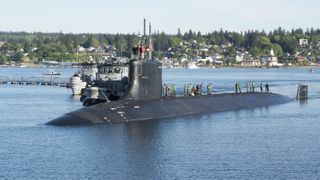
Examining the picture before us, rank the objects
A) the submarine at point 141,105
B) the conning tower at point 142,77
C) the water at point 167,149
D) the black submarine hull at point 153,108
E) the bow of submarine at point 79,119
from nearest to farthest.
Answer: the water at point 167,149
the bow of submarine at point 79,119
the black submarine hull at point 153,108
the submarine at point 141,105
the conning tower at point 142,77

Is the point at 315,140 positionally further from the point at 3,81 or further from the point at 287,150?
the point at 3,81

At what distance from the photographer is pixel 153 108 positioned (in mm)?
45562

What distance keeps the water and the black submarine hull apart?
702mm

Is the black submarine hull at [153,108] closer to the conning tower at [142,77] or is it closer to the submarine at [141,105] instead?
the submarine at [141,105]

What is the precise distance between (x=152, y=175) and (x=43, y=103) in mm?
38452

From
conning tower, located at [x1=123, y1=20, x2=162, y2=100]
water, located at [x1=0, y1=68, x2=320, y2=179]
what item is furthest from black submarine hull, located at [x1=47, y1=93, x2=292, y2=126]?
water, located at [x1=0, y1=68, x2=320, y2=179]

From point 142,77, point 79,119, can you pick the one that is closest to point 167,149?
point 79,119

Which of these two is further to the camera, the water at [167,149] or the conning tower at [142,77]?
the conning tower at [142,77]

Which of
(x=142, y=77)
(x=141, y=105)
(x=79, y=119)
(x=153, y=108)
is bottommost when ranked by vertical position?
(x=79, y=119)

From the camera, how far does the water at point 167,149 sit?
29.7 m

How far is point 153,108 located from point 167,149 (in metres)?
10.6

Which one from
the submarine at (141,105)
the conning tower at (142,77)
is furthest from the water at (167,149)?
the conning tower at (142,77)

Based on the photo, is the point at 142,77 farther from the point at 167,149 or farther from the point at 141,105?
the point at 167,149

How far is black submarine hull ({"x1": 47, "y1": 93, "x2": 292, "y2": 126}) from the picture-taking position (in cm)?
4162
